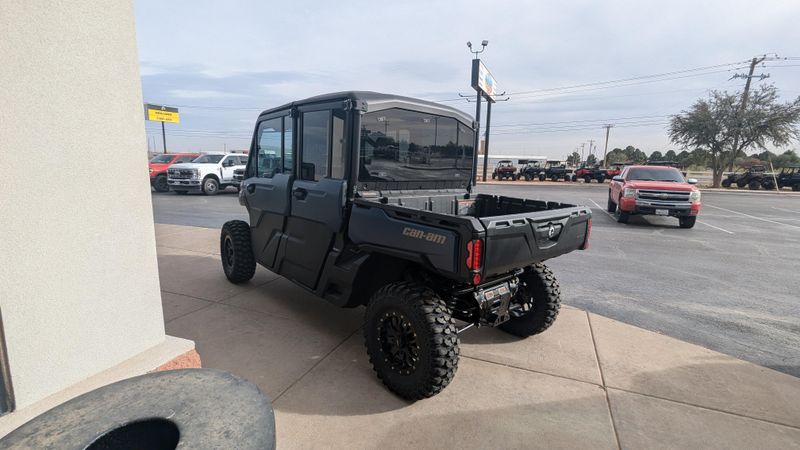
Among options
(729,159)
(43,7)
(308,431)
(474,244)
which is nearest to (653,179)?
(474,244)

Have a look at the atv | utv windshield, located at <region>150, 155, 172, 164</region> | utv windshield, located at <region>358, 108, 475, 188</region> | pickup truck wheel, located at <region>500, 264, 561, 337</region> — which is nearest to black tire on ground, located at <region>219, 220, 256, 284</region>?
the atv

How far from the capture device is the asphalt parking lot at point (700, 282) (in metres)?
4.16

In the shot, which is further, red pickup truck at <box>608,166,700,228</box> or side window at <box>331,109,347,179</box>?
red pickup truck at <box>608,166,700,228</box>

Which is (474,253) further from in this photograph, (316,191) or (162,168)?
(162,168)

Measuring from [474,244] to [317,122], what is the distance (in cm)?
200

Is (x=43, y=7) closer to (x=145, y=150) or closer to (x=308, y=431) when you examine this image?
(x=145, y=150)

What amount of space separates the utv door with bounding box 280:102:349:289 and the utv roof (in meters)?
0.08

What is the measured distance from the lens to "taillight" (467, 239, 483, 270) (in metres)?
2.49

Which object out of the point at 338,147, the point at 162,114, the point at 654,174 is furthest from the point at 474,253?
the point at 162,114

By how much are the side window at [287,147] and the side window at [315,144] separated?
234 millimetres

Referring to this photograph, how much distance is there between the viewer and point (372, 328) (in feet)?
10.2

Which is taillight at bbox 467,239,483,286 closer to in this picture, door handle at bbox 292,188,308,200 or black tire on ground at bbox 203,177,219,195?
door handle at bbox 292,188,308,200

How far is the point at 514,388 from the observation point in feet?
10.1

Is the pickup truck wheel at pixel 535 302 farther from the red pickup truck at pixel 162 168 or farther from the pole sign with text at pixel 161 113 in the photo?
the pole sign with text at pixel 161 113
